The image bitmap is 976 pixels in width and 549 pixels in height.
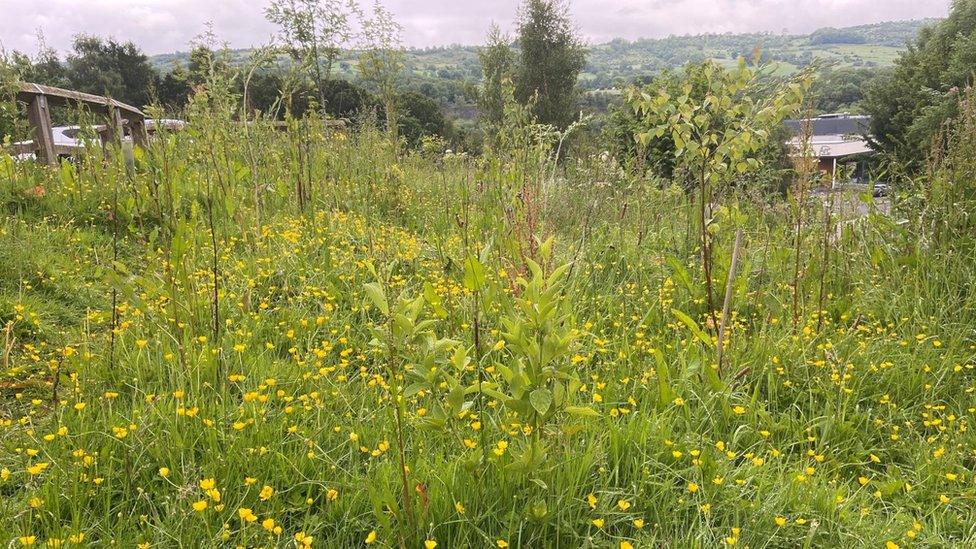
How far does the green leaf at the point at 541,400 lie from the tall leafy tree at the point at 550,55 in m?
35.0

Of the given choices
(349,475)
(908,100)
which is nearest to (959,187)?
(349,475)

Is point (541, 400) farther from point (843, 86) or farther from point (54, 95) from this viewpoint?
point (843, 86)

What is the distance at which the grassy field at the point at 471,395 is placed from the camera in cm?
172

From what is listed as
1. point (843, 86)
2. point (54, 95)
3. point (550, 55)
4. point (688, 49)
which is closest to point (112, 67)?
point (550, 55)

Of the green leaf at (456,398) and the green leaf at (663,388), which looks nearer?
the green leaf at (456,398)

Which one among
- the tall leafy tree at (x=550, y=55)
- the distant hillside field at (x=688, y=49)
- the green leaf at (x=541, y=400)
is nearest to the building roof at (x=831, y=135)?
the green leaf at (x=541, y=400)

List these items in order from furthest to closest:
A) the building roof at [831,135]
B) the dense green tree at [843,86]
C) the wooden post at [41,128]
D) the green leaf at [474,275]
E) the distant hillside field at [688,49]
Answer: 1. the distant hillside field at [688,49]
2. the wooden post at [41,128]
3. the building roof at [831,135]
4. the dense green tree at [843,86]
5. the green leaf at [474,275]

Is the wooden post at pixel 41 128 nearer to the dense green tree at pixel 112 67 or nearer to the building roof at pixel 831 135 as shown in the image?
the building roof at pixel 831 135

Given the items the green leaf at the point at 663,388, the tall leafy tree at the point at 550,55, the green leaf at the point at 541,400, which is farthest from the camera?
the tall leafy tree at the point at 550,55

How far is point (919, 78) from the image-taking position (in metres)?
27.0

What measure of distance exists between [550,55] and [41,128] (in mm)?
32736

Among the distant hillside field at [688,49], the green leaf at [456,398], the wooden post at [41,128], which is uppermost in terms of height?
the distant hillside field at [688,49]

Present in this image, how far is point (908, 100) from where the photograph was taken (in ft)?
88.9

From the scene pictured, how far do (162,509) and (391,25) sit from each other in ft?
19.3
